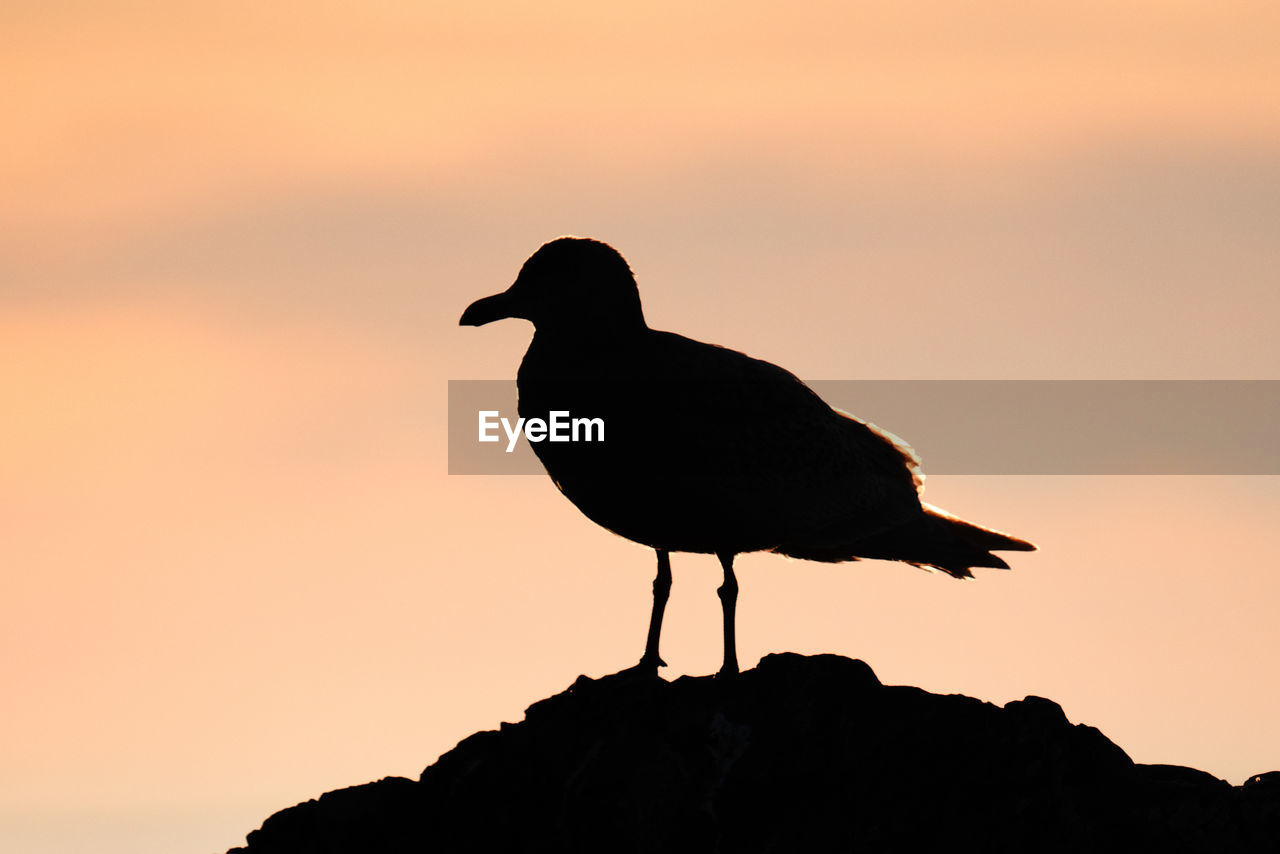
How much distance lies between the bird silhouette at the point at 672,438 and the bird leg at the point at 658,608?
0.01 metres

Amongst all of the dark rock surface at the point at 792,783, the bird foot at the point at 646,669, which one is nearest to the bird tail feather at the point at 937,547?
the bird foot at the point at 646,669


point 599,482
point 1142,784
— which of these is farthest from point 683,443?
point 1142,784

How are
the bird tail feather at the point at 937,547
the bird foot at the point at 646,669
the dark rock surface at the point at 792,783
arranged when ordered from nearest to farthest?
1. the dark rock surface at the point at 792,783
2. the bird foot at the point at 646,669
3. the bird tail feather at the point at 937,547

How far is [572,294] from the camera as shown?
1487 centimetres

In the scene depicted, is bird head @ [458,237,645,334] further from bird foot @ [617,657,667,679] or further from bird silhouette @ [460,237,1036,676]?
bird foot @ [617,657,667,679]

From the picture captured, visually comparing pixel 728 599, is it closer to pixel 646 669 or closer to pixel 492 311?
pixel 646 669

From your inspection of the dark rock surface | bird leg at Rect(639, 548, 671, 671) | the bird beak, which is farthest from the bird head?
the dark rock surface

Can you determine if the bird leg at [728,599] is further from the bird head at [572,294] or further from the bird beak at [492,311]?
the bird beak at [492,311]

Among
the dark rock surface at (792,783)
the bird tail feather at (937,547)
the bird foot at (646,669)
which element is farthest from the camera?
the bird tail feather at (937,547)

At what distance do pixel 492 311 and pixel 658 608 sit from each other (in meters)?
3.08

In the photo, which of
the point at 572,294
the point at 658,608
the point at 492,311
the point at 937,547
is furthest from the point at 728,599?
the point at 492,311

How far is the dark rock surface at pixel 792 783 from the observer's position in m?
11.9

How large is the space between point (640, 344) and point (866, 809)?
189 inches

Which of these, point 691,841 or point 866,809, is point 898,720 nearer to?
point 866,809
